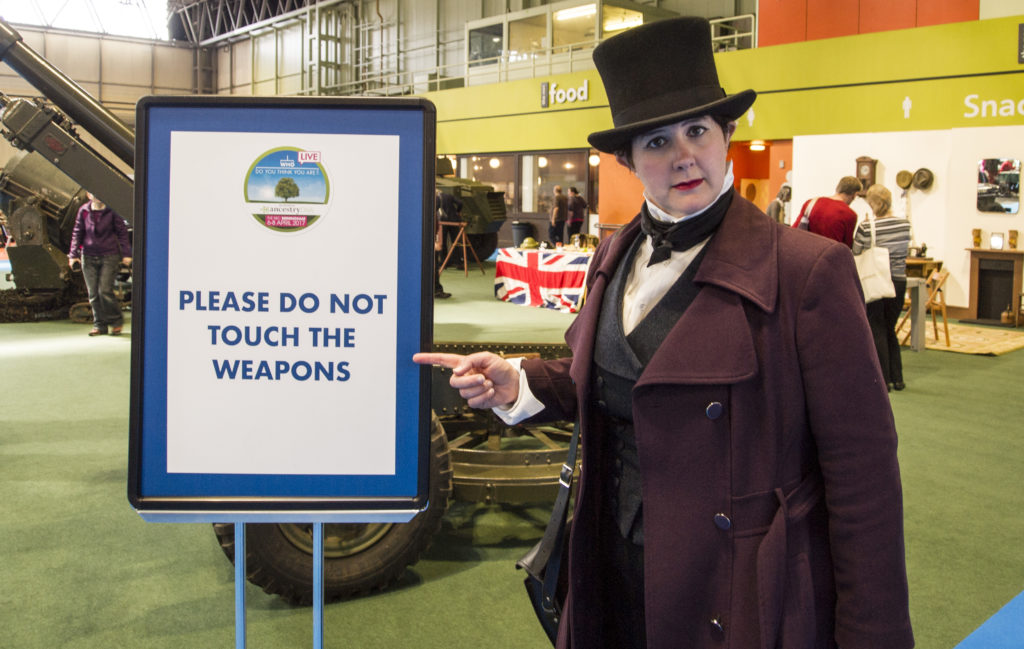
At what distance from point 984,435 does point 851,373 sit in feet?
16.8

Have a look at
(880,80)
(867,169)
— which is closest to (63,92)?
(867,169)

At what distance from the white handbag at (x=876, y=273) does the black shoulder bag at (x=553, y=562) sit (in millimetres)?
5470

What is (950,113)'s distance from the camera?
11977 millimetres

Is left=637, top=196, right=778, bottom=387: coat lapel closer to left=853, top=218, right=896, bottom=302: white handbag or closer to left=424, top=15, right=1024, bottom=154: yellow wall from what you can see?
left=853, top=218, right=896, bottom=302: white handbag

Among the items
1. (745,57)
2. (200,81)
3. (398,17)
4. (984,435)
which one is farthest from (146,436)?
(200,81)

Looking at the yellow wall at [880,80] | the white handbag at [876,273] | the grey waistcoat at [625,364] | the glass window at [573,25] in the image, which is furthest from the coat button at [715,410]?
the glass window at [573,25]

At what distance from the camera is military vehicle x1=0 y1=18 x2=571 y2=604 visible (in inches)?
117

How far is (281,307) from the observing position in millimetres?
1419

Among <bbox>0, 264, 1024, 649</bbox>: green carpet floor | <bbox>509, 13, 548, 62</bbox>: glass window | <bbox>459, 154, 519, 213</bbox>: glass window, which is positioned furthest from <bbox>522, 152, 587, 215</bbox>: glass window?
<bbox>0, 264, 1024, 649</bbox>: green carpet floor

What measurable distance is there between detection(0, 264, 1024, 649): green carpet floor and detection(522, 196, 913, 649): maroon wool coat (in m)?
1.74

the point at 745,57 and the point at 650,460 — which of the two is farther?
the point at 745,57

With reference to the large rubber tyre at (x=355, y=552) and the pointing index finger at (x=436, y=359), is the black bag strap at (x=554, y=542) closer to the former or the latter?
Result: the pointing index finger at (x=436, y=359)

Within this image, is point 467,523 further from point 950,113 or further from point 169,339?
point 950,113

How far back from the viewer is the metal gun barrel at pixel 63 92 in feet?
12.9
